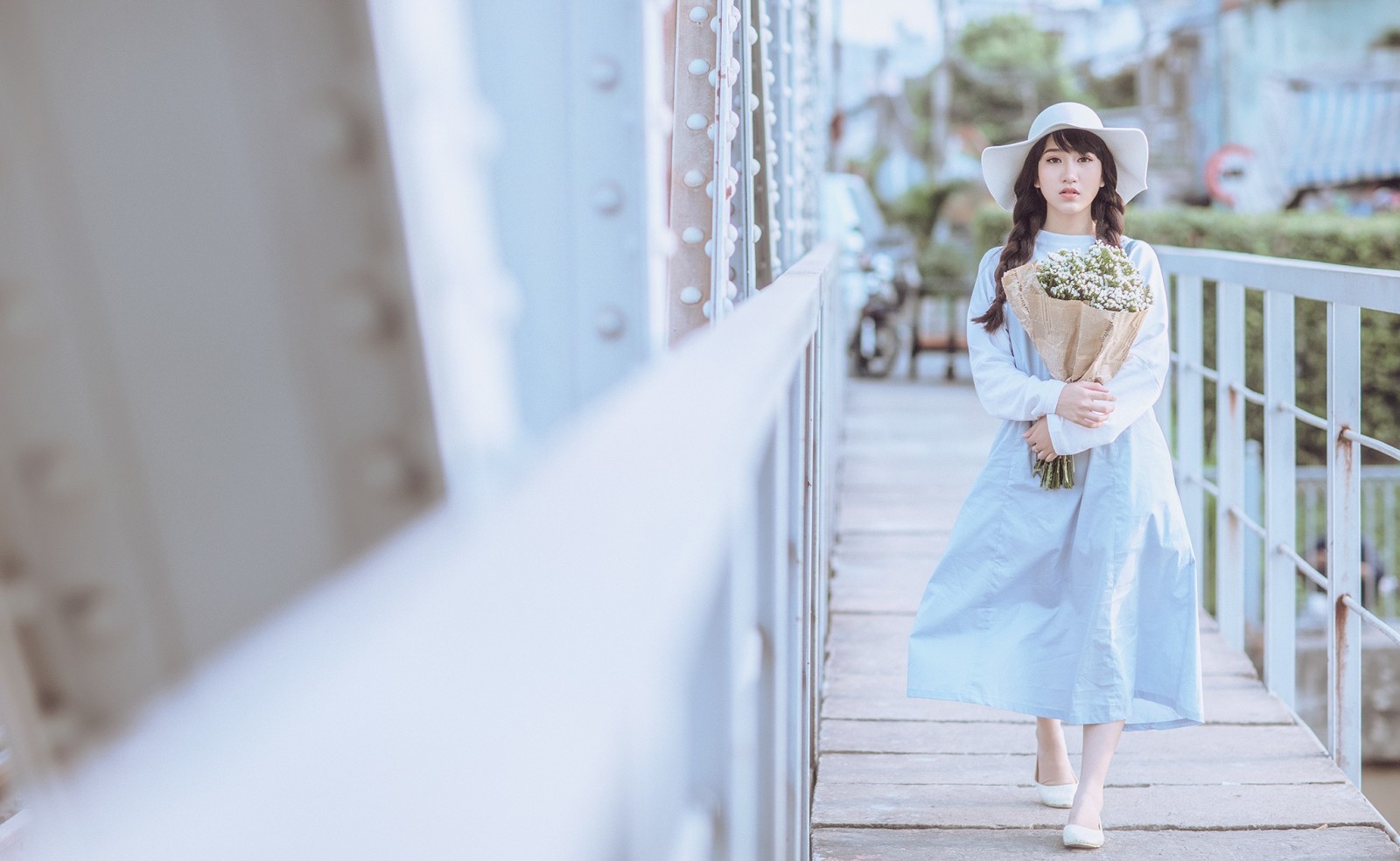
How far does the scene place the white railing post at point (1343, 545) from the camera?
10.8 ft

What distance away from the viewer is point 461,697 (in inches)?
14.4

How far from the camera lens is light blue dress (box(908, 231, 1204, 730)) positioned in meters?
2.88

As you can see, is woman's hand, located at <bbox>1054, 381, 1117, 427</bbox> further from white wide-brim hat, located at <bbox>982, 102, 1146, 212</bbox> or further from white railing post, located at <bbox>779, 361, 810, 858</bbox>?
white railing post, located at <bbox>779, 361, 810, 858</bbox>

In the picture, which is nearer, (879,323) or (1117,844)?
(1117,844)

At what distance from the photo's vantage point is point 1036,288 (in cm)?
285

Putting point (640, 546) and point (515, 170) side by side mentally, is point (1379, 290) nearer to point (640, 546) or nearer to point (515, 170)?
point (515, 170)

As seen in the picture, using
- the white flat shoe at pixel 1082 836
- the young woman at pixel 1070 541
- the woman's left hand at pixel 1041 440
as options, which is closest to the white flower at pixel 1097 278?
the young woman at pixel 1070 541

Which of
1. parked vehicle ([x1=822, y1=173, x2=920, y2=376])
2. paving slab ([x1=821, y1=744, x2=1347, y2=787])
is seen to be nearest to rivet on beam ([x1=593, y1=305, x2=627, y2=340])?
paving slab ([x1=821, y1=744, x2=1347, y2=787])

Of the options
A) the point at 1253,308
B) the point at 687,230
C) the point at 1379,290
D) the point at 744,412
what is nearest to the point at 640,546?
the point at 744,412

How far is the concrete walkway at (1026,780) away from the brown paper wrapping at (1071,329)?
91cm

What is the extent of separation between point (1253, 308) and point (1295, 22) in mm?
15394

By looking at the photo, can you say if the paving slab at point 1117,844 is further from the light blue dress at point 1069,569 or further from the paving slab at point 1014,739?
the paving slab at point 1014,739

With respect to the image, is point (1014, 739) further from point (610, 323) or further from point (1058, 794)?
point (610, 323)

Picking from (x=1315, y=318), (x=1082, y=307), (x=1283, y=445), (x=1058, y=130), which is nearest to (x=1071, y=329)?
(x=1082, y=307)
